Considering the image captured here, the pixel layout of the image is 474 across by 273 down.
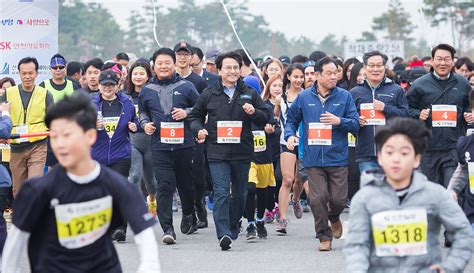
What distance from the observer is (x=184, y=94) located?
13695mm

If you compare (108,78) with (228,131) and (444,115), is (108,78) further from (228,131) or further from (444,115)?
(444,115)

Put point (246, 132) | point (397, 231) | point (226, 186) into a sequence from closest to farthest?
point (397, 231) → point (226, 186) → point (246, 132)

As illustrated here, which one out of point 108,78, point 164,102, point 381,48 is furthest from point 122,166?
point 381,48

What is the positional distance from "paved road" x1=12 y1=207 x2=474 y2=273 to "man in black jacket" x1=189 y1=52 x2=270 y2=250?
406mm

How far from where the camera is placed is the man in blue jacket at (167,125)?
13.7 meters

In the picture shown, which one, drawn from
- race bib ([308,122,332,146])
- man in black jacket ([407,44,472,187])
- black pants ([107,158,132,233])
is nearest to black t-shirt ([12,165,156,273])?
race bib ([308,122,332,146])

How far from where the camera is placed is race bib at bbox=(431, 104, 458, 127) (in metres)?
13.5

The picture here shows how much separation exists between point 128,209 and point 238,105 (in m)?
6.54

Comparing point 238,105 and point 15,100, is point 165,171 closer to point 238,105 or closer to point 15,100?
point 238,105

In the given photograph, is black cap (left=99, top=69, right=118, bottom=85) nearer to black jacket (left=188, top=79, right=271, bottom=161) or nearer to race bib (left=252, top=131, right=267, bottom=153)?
black jacket (left=188, top=79, right=271, bottom=161)

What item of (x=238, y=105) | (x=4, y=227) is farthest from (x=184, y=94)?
(x=4, y=227)

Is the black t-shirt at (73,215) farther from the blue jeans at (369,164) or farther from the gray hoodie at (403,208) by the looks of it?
the blue jeans at (369,164)

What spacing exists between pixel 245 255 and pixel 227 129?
1329 mm

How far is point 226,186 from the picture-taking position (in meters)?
13.1
